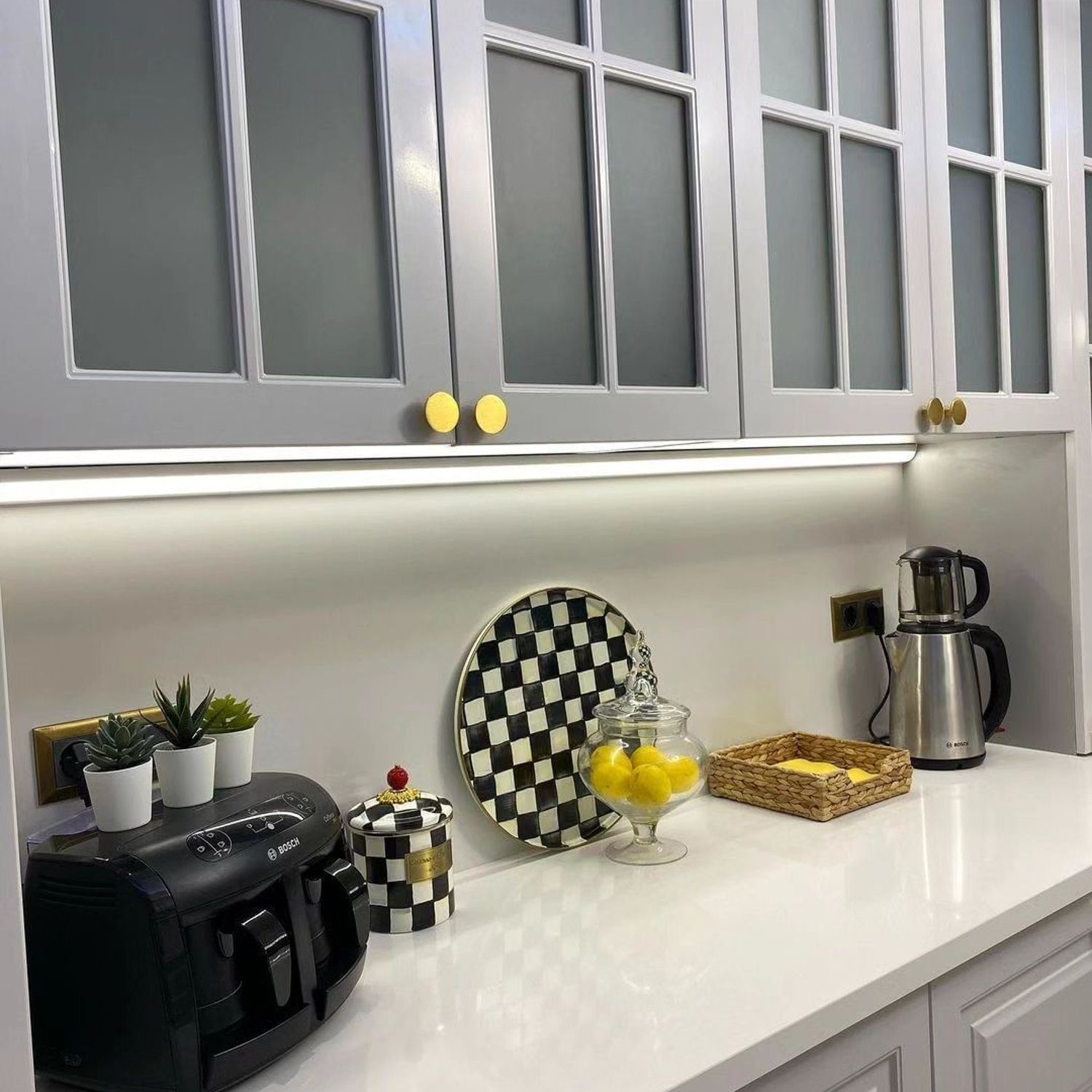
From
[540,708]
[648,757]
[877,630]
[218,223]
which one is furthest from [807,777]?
[218,223]

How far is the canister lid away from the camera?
1.28 metres

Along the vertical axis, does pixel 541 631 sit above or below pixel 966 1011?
above

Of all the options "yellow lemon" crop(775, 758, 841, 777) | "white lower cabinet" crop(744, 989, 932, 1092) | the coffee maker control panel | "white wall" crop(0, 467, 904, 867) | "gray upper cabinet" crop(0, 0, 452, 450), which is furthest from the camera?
"yellow lemon" crop(775, 758, 841, 777)

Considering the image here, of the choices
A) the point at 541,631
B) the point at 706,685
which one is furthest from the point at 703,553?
the point at 541,631

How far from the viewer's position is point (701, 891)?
1372 mm

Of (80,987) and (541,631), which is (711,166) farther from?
(80,987)

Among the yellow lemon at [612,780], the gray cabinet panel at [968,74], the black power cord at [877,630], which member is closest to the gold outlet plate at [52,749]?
the yellow lemon at [612,780]

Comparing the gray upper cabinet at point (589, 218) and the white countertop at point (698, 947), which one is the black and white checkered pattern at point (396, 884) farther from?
the gray upper cabinet at point (589, 218)

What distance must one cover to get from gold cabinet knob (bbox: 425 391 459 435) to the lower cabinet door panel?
33.0 inches

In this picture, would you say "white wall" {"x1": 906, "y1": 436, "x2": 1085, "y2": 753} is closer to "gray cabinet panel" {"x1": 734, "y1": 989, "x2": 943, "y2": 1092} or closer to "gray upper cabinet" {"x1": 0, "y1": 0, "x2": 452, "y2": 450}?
"gray cabinet panel" {"x1": 734, "y1": 989, "x2": 943, "y2": 1092}

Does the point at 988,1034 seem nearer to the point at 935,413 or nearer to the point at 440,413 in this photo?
the point at 935,413

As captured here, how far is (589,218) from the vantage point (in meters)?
1.25

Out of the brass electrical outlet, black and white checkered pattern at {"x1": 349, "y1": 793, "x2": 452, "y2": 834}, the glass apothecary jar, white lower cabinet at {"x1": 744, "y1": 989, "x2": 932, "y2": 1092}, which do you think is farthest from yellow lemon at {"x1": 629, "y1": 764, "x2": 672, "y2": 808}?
the brass electrical outlet

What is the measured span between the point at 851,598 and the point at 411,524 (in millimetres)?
991
